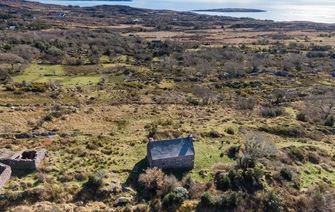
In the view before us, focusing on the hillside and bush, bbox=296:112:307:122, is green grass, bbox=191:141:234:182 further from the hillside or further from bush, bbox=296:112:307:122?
bush, bbox=296:112:307:122

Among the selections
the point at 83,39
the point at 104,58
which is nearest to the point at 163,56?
the point at 104,58

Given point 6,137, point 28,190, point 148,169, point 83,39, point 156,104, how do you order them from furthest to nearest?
point 83,39
point 156,104
point 6,137
point 148,169
point 28,190

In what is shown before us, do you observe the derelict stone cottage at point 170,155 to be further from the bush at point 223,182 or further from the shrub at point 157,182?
the bush at point 223,182

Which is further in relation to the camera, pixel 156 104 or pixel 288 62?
pixel 288 62

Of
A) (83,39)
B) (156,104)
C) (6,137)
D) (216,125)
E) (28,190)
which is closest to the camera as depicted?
(28,190)

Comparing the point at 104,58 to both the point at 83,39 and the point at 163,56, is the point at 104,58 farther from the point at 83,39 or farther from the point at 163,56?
the point at 83,39
